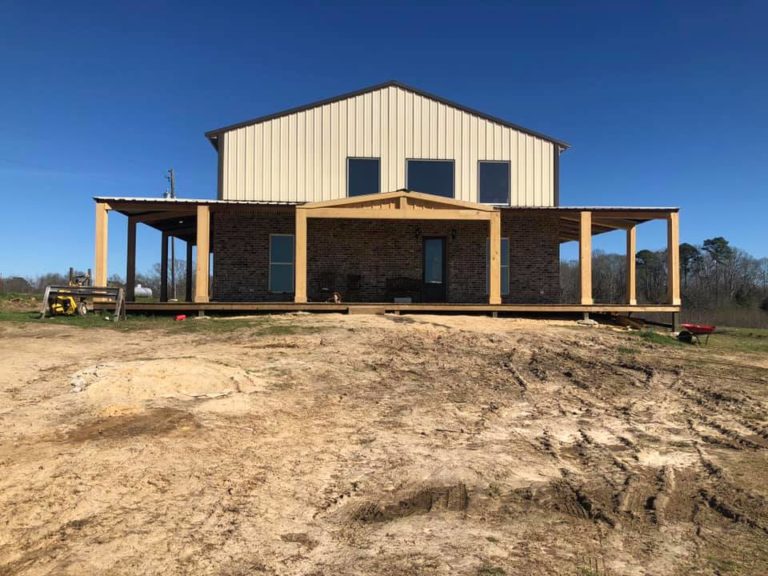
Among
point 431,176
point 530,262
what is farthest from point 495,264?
point 431,176

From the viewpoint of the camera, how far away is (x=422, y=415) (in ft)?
18.9

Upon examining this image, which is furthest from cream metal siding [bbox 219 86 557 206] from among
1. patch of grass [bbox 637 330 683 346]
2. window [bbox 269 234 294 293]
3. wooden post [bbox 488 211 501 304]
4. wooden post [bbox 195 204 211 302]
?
patch of grass [bbox 637 330 683 346]

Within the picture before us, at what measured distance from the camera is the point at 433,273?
17.6 meters

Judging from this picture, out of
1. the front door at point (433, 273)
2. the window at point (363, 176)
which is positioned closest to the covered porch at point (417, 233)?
the front door at point (433, 273)

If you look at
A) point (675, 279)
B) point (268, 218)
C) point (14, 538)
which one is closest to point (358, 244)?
point (268, 218)

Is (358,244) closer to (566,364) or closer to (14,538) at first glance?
(566,364)

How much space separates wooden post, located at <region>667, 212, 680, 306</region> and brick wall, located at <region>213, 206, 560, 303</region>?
3.35m

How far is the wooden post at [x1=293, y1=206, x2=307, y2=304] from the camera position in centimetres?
1442

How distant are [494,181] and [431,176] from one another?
84.5 inches

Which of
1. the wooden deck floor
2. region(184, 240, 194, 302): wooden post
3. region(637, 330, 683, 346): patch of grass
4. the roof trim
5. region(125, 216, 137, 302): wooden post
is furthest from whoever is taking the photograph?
region(184, 240, 194, 302): wooden post

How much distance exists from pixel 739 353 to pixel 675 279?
14.6 ft

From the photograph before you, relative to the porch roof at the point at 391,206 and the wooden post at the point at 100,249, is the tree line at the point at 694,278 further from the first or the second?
the wooden post at the point at 100,249

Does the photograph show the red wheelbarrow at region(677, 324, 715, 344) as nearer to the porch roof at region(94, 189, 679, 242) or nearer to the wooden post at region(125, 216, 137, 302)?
the porch roof at region(94, 189, 679, 242)

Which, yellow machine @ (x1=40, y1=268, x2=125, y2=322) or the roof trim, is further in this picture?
the roof trim
